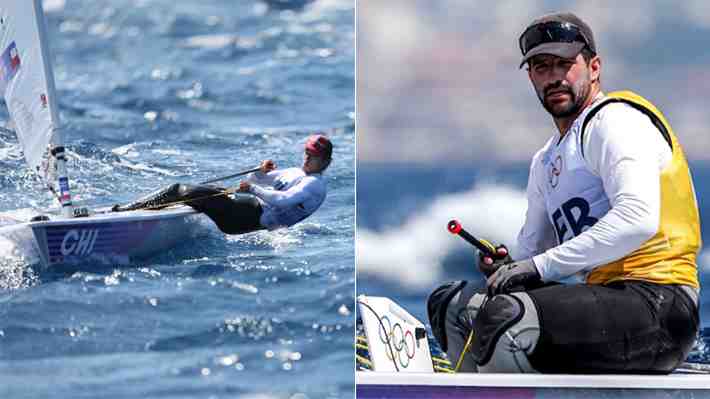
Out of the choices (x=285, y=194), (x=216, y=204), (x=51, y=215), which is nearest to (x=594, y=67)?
(x=285, y=194)

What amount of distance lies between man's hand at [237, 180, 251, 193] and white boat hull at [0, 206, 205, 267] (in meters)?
0.15

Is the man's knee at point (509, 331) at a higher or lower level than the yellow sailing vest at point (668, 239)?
lower

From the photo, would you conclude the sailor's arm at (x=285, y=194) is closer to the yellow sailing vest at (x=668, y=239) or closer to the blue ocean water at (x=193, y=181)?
the blue ocean water at (x=193, y=181)

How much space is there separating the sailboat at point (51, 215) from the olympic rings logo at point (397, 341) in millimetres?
619

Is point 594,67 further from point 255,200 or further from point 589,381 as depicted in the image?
point 255,200

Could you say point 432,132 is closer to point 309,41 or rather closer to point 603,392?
point 309,41

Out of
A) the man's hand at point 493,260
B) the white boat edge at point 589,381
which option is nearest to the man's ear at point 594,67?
the man's hand at point 493,260

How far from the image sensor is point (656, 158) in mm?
2209

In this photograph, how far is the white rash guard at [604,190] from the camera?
7.09 feet

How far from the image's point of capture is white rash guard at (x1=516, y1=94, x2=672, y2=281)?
7.09 feet

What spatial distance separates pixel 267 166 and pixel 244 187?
3.4 inches

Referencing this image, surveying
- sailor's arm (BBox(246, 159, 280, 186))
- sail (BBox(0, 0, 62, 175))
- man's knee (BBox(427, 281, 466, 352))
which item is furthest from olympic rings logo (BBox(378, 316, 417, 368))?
sail (BBox(0, 0, 62, 175))

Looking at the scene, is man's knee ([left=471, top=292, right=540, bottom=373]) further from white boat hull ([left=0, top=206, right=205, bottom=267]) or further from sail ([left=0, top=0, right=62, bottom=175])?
sail ([left=0, top=0, right=62, bottom=175])

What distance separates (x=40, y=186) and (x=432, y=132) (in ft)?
3.62
